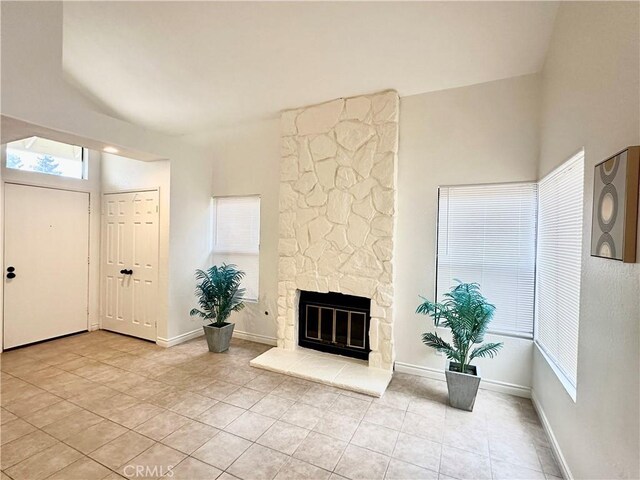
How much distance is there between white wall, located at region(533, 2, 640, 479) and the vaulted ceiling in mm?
505

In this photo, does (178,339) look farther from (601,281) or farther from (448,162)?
(601,281)

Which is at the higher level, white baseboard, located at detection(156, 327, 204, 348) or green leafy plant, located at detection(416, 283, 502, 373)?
green leafy plant, located at detection(416, 283, 502, 373)

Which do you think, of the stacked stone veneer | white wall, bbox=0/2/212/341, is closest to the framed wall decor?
the stacked stone veneer

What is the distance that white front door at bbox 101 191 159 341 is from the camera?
404cm

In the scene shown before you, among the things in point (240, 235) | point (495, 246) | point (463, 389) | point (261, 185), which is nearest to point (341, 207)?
point (261, 185)

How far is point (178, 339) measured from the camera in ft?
13.2

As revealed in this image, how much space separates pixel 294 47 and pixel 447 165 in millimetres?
1927

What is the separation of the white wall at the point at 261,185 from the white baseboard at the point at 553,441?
2.95m

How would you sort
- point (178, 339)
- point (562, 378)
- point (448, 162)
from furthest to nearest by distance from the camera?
1. point (178, 339)
2. point (448, 162)
3. point (562, 378)

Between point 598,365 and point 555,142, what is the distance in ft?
5.50

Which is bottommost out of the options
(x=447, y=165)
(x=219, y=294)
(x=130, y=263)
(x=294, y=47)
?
(x=219, y=294)

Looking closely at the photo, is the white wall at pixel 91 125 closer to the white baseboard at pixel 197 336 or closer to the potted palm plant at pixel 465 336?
the white baseboard at pixel 197 336

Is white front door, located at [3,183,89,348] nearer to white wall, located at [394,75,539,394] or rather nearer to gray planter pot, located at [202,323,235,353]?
gray planter pot, located at [202,323,235,353]

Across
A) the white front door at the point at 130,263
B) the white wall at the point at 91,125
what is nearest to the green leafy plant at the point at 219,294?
the white wall at the point at 91,125
